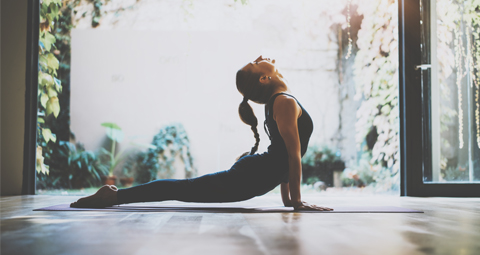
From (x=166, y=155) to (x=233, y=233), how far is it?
11.8 ft

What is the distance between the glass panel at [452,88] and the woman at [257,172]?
1.75 metres

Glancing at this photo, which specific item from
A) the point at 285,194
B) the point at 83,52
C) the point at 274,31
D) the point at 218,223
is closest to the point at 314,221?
the point at 218,223

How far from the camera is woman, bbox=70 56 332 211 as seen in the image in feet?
5.48

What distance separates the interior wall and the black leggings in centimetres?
172

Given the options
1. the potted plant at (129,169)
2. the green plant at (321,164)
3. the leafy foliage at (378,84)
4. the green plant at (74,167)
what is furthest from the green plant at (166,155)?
the leafy foliage at (378,84)

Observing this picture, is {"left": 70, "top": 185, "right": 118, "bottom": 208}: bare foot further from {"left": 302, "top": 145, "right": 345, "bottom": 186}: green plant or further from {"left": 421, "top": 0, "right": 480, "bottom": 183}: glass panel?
{"left": 302, "top": 145, "right": 345, "bottom": 186}: green plant

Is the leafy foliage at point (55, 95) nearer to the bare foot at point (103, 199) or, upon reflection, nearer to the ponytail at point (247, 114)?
the bare foot at point (103, 199)

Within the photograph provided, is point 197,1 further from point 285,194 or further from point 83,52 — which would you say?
point 285,194

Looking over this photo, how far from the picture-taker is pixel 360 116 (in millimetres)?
4309

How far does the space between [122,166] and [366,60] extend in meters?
3.03

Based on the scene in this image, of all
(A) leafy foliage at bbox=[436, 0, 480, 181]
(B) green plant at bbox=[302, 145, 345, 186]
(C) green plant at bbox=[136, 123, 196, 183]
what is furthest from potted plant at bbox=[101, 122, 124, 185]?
(A) leafy foliage at bbox=[436, 0, 480, 181]

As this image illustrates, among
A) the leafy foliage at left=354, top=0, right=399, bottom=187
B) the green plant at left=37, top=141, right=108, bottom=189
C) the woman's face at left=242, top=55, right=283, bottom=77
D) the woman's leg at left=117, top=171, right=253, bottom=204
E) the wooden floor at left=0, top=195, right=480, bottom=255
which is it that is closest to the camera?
the wooden floor at left=0, top=195, right=480, bottom=255

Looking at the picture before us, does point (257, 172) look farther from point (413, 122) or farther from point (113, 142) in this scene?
point (113, 142)

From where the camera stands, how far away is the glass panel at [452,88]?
305 cm
